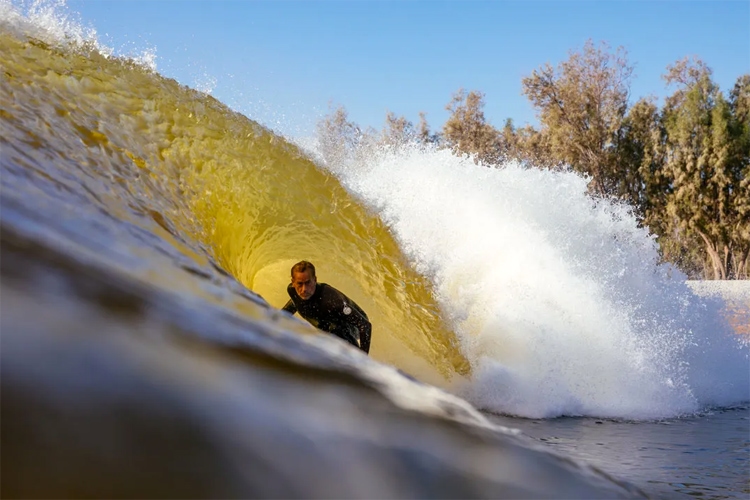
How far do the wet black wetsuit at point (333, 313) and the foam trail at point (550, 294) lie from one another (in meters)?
2.14

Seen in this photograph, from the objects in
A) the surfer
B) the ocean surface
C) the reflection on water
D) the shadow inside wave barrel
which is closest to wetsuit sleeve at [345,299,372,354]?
the surfer

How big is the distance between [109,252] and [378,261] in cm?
646

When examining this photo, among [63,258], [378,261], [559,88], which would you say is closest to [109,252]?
[63,258]

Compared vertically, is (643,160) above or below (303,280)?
above

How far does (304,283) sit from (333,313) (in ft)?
0.92

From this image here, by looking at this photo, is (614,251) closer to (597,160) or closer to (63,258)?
(63,258)

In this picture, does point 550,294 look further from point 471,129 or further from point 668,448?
point 471,129

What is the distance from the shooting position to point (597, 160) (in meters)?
35.2

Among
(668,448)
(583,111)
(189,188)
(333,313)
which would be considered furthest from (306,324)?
(583,111)

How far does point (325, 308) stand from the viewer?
5293 mm

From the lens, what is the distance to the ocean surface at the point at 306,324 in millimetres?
615

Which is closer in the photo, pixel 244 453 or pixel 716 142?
pixel 244 453

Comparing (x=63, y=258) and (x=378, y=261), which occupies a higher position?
(x=378, y=261)

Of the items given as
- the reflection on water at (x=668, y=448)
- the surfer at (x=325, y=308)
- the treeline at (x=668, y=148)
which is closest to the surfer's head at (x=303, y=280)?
the surfer at (x=325, y=308)
